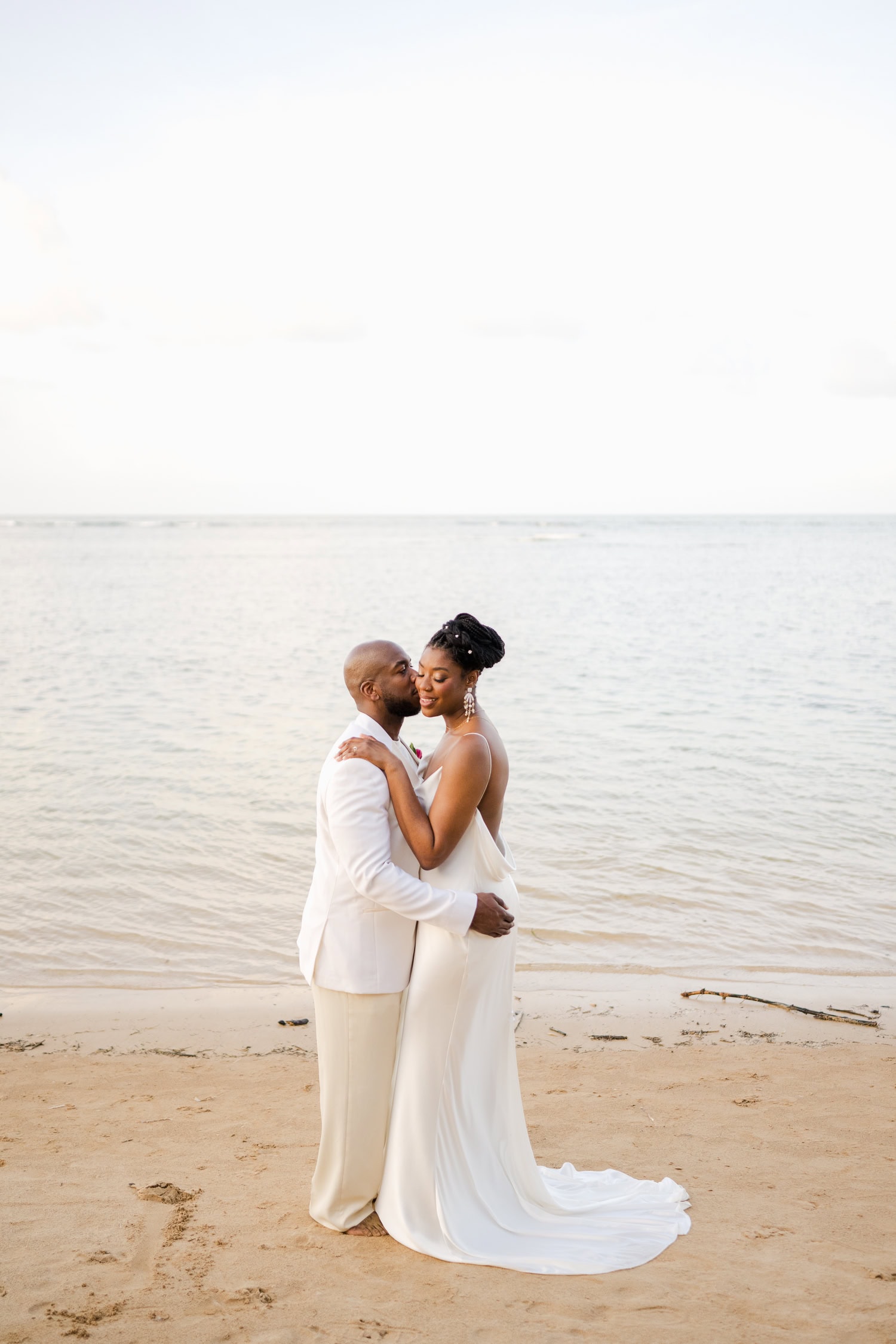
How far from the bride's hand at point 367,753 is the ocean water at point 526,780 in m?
3.80

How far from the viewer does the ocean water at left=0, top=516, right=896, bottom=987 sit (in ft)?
24.9

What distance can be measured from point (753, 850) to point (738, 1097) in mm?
4637

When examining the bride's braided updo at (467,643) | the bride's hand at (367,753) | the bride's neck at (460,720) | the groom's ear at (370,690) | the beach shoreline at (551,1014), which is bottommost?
the beach shoreline at (551,1014)

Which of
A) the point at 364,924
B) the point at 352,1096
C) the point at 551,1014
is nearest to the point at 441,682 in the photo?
the point at 364,924

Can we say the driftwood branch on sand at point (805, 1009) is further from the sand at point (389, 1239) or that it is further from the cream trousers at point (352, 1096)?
the cream trousers at point (352, 1096)

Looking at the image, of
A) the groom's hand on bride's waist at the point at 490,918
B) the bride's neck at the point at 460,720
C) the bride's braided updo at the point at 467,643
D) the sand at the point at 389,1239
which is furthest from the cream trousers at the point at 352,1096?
the bride's braided updo at the point at 467,643

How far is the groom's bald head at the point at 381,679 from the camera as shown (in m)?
3.64

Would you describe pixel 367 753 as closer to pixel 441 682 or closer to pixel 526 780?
pixel 441 682

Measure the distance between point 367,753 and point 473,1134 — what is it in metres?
1.46

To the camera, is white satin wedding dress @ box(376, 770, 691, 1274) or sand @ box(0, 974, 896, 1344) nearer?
sand @ box(0, 974, 896, 1344)

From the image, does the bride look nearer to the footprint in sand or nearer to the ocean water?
the footprint in sand

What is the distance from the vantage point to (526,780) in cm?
1190

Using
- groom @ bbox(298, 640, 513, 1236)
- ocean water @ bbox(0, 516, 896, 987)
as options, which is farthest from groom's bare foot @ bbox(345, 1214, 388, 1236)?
ocean water @ bbox(0, 516, 896, 987)

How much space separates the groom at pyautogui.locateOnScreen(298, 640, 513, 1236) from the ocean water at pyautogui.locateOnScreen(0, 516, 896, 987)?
318cm
